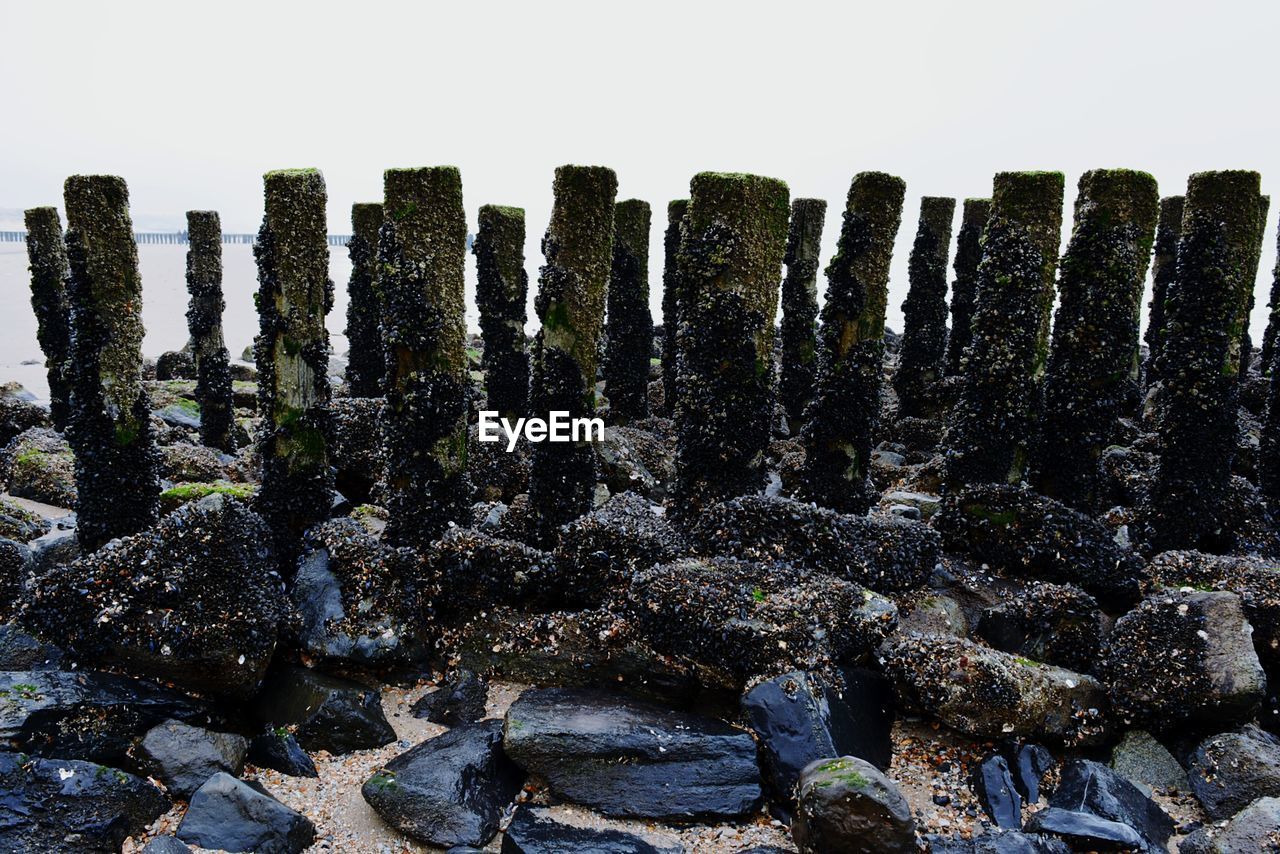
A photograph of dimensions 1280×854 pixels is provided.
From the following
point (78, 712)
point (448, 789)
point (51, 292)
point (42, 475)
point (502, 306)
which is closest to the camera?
point (448, 789)

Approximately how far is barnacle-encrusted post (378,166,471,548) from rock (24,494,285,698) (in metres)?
1.34

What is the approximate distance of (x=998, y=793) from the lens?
5.38m

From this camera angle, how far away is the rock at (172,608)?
5.80 metres

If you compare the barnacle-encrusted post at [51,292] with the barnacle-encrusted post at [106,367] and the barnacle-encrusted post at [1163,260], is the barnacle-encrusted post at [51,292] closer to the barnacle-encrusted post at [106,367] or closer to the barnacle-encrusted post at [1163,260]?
the barnacle-encrusted post at [106,367]

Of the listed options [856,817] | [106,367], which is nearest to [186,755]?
[106,367]

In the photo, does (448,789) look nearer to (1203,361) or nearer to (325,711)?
(325,711)

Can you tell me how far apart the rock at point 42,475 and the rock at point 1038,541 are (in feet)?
31.9

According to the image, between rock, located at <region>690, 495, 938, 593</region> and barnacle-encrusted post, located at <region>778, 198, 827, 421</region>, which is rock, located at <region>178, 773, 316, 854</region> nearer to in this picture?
rock, located at <region>690, 495, 938, 593</region>

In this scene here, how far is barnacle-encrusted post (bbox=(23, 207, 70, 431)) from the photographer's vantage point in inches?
474

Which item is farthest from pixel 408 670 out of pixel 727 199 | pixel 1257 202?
pixel 1257 202

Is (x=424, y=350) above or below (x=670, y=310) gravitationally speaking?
below

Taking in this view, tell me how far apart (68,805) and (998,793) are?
18.1 feet

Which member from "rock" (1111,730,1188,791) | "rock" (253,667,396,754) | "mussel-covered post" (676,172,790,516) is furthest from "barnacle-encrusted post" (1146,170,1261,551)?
"rock" (253,667,396,754)

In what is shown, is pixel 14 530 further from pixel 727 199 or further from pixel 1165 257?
pixel 1165 257
